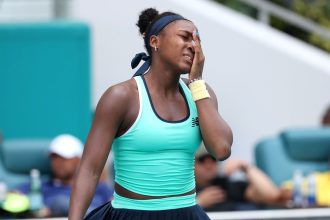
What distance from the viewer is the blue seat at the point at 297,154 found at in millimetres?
8008

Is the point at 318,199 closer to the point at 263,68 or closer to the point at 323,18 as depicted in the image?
the point at 263,68

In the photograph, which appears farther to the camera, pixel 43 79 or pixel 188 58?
pixel 43 79

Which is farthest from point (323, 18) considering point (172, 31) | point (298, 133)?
point (172, 31)

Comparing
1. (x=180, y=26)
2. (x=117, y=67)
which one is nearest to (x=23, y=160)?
(x=117, y=67)

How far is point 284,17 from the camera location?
10578 mm

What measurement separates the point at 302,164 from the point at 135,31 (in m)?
2.09

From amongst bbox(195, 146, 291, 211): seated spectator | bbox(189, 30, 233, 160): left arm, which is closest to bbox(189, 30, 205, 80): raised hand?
bbox(189, 30, 233, 160): left arm

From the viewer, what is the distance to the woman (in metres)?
3.87

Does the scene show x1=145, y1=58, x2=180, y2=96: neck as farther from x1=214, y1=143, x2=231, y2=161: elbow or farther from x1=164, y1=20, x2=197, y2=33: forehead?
x1=214, y1=143, x2=231, y2=161: elbow

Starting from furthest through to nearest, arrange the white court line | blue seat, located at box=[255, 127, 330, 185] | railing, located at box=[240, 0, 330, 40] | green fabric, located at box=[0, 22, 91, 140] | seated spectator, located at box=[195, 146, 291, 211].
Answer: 1. railing, located at box=[240, 0, 330, 40]
2. green fabric, located at box=[0, 22, 91, 140]
3. blue seat, located at box=[255, 127, 330, 185]
4. seated spectator, located at box=[195, 146, 291, 211]
5. the white court line

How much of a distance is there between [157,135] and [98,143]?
0.21m

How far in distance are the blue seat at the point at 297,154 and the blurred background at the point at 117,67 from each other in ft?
3.01

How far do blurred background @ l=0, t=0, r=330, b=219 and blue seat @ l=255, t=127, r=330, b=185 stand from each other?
92 cm

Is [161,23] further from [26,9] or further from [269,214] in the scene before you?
[26,9]
